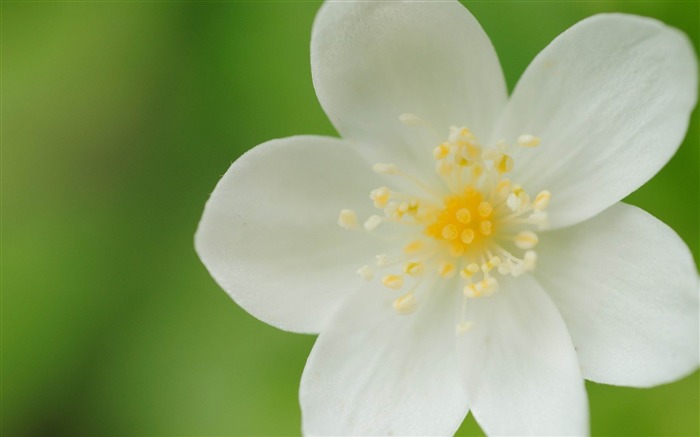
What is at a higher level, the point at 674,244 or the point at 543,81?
the point at 543,81

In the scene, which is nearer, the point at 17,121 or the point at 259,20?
the point at 259,20

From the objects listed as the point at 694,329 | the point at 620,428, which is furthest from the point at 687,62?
the point at 620,428

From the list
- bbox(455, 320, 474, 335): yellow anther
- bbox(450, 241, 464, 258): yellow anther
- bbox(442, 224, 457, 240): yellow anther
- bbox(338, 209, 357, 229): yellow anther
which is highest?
bbox(338, 209, 357, 229): yellow anther

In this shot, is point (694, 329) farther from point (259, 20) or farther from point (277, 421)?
point (259, 20)

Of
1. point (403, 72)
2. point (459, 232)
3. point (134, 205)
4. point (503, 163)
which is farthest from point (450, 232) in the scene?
point (134, 205)

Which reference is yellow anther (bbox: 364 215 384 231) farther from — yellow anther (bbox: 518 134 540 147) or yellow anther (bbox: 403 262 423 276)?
yellow anther (bbox: 518 134 540 147)

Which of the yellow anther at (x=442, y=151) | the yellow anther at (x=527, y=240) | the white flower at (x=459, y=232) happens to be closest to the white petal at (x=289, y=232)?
the white flower at (x=459, y=232)

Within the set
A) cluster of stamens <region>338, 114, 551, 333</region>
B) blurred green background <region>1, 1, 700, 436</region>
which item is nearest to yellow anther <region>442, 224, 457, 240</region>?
cluster of stamens <region>338, 114, 551, 333</region>
